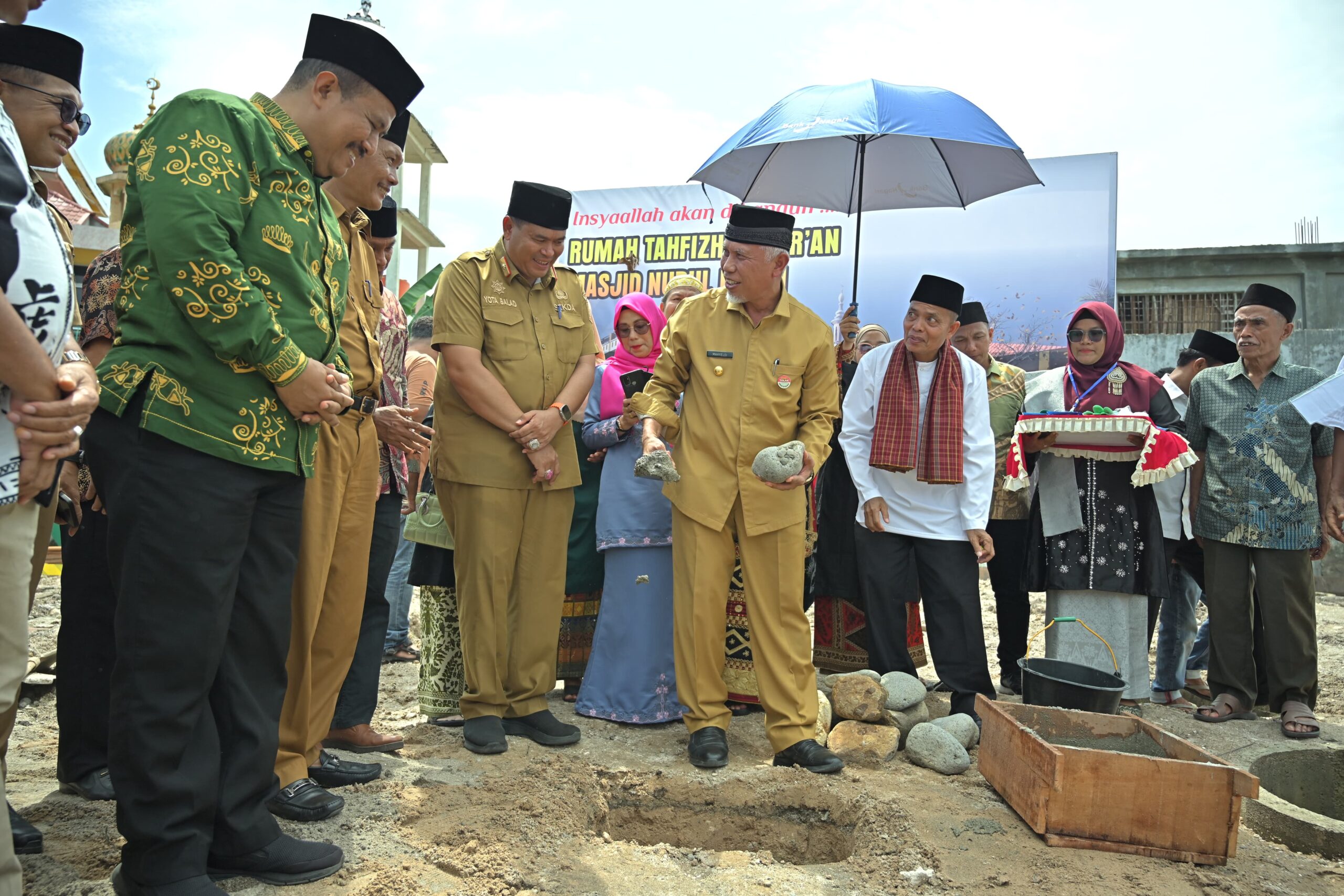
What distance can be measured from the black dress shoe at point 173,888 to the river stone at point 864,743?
2.35 metres

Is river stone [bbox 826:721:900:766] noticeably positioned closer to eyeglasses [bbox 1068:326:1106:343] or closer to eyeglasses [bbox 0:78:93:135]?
eyeglasses [bbox 1068:326:1106:343]

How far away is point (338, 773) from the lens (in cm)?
301

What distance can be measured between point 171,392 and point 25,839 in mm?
1253

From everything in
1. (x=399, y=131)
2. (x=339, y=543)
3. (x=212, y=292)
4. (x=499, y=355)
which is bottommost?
(x=339, y=543)

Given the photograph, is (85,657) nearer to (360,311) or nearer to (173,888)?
(173,888)

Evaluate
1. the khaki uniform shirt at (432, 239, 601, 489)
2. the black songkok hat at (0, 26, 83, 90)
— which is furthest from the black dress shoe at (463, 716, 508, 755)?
the black songkok hat at (0, 26, 83, 90)

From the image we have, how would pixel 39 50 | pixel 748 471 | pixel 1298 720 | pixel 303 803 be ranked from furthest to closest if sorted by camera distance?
pixel 1298 720 → pixel 748 471 → pixel 303 803 → pixel 39 50

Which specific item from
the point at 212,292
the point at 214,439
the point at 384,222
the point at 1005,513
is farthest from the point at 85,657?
the point at 1005,513

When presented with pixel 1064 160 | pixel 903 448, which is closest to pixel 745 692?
pixel 903 448

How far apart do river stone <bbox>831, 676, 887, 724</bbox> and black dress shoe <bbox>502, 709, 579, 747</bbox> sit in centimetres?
111

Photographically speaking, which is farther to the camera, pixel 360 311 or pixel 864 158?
pixel 864 158

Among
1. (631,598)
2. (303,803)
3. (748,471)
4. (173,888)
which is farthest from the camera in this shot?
(631,598)

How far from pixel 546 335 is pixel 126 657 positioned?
6.85ft

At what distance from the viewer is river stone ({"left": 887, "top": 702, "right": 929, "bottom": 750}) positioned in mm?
3836
